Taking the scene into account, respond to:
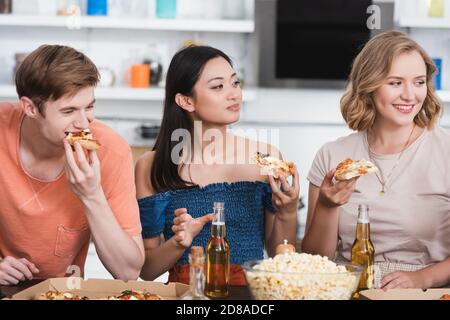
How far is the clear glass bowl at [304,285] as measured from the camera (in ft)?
4.80

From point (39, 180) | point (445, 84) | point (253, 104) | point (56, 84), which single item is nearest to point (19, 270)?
point (39, 180)

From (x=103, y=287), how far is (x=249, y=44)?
3063mm

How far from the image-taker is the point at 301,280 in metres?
1.46

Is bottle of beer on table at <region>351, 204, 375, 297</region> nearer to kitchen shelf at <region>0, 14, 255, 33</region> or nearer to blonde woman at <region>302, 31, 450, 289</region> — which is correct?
blonde woman at <region>302, 31, 450, 289</region>

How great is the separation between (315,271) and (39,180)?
886 millimetres

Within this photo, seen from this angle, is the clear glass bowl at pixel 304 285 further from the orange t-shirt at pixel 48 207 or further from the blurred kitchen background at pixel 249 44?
the blurred kitchen background at pixel 249 44

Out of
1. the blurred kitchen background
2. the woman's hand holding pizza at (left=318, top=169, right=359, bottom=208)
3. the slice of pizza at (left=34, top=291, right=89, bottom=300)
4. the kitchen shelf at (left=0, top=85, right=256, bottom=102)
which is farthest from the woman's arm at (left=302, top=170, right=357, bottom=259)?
the kitchen shelf at (left=0, top=85, right=256, bottom=102)

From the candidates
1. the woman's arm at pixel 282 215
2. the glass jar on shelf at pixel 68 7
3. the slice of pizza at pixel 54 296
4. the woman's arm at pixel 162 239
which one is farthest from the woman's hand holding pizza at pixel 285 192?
the glass jar on shelf at pixel 68 7

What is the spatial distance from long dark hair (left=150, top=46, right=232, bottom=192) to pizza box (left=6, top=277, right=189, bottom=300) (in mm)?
667

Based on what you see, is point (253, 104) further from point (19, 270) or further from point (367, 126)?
point (19, 270)

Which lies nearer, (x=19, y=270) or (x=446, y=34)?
(x=19, y=270)

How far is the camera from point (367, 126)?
7.76ft

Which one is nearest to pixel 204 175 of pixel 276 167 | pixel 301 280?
pixel 276 167

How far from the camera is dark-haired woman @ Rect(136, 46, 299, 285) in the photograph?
226 centimetres
